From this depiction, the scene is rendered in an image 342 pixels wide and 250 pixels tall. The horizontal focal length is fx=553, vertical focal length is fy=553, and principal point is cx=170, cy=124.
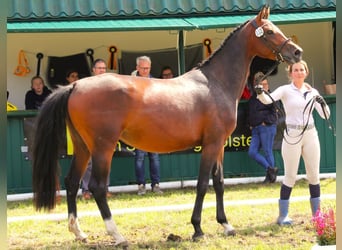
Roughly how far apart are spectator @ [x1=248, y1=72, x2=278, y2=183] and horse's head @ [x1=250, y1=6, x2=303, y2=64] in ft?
12.4

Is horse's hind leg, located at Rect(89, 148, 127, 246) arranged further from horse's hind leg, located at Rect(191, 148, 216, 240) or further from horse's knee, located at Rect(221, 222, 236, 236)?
horse's knee, located at Rect(221, 222, 236, 236)

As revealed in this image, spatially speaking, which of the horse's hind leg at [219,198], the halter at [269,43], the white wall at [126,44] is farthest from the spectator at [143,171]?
the halter at [269,43]

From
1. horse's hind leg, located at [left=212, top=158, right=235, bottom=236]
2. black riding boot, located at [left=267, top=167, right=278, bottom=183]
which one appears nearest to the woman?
horse's hind leg, located at [left=212, top=158, right=235, bottom=236]

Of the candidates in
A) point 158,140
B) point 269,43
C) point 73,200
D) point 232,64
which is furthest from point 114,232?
point 269,43

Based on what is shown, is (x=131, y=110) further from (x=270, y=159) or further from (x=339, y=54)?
(x=270, y=159)

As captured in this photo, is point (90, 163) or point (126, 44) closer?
point (90, 163)

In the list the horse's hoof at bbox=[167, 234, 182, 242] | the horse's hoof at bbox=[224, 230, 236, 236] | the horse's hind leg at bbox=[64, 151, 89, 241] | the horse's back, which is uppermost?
the horse's back

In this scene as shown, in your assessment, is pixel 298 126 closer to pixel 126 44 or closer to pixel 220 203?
pixel 220 203

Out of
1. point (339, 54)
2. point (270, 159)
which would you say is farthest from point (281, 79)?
point (339, 54)

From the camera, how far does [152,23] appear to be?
9.59 meters

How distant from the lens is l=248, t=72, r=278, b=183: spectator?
9.54 metres

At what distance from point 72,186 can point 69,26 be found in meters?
4.57

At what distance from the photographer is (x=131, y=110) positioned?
514 centimetres

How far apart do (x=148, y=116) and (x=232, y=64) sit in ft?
3.86
